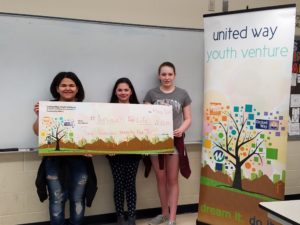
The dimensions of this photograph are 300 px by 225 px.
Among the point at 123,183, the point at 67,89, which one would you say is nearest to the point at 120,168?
the point at 123,183

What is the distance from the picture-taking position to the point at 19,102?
2.63m

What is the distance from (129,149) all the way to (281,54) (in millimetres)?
1412

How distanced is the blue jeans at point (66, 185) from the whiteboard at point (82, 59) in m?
0.37

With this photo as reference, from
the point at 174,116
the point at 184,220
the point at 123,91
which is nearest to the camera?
the point at 123,91

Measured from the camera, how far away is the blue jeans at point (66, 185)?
8.11ft

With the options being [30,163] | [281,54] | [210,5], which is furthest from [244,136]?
[30,163]

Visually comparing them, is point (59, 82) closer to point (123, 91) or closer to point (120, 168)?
point (123, 91)

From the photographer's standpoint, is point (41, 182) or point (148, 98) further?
point (148, 98)

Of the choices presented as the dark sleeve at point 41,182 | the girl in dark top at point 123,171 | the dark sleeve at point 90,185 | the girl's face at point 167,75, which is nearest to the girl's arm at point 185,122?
the girl's face at point 167,75

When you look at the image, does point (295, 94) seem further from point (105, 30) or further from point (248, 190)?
point (105, 30)

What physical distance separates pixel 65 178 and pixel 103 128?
51cm

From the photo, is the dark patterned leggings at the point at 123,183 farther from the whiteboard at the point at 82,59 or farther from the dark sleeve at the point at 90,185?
the whiteboard at the point at 82,59

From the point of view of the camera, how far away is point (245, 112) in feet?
8.50

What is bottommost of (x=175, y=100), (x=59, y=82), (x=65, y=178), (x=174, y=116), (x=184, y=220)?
(x=184, y=220)
